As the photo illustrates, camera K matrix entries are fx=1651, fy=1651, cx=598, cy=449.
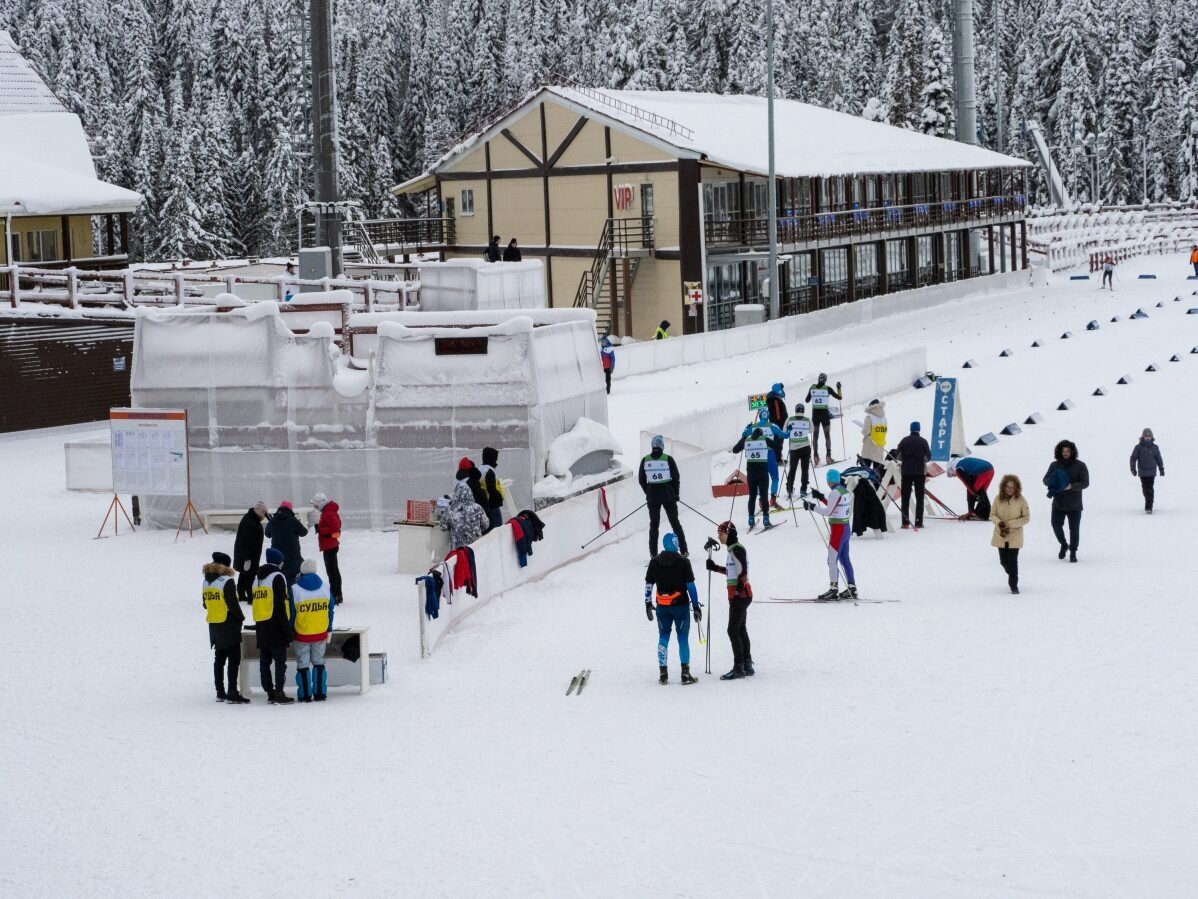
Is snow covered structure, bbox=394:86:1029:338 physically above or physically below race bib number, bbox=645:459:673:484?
above

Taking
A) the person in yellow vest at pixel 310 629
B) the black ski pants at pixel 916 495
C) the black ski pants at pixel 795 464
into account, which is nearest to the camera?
the person in yellow vest at pixel 310 629

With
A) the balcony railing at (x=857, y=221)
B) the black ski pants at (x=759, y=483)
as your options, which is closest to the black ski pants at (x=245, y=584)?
the black ski pants at (x=759, y=483)

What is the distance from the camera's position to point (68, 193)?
38.9 meters

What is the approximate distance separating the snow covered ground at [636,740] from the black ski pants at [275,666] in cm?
28

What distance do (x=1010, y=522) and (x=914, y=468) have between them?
4141 millimetres

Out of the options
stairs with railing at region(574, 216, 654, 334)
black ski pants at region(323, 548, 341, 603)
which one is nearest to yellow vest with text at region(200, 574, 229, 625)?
black ski pants at region(323, 548, 341, 603)

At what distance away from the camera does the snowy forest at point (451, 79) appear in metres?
94.8

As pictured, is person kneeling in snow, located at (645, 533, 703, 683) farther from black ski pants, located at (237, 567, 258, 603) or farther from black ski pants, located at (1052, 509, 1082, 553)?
black ski pants, located at (1052, 509, 1082, 553)

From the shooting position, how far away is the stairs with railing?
5272 centimetres

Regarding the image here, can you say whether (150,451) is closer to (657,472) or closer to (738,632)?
→ (657,472)

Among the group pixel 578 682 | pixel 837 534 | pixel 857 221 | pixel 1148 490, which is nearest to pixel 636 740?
pixel 578 682

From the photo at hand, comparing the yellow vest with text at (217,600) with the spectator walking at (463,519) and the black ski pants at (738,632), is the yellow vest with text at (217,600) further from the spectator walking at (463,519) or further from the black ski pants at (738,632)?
the spectator walking at (463,519)

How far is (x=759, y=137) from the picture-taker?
5816cm

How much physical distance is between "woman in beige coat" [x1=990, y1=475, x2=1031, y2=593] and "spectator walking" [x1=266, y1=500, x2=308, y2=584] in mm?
7687
